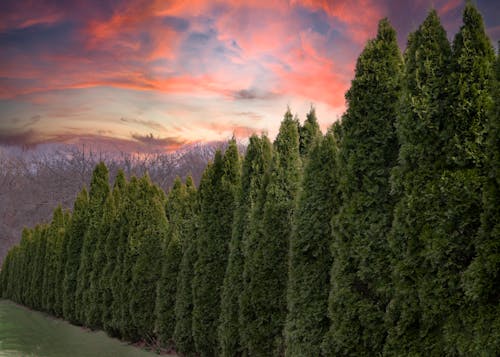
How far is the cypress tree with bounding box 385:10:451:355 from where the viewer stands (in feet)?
23.1

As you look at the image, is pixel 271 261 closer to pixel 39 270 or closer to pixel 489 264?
pixel 489 264

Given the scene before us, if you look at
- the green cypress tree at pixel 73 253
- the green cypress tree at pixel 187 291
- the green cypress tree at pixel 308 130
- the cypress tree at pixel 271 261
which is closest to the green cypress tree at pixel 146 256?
the green cypress tree at pixel 187 291

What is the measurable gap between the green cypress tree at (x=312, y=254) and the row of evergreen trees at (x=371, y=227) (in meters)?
0.02

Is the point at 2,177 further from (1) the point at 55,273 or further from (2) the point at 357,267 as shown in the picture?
(2) the point at 357,267

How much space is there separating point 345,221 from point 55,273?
24.4 m

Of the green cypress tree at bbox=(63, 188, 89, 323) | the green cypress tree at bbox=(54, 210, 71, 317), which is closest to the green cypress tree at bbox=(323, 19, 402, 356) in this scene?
the green cypress tree at bbox=(63, 188, 89, 323)

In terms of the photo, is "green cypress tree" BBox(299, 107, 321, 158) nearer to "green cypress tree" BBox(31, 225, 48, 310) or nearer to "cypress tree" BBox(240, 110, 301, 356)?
"cypress tree" BBox(240, 110, 301, 356)

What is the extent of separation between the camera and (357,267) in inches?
326

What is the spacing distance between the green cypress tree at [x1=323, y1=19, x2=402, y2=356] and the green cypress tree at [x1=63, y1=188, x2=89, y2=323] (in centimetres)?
1879

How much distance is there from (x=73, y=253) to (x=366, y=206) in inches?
828

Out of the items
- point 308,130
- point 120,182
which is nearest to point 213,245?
point 308,130

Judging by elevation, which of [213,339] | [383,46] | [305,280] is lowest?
[213,339]

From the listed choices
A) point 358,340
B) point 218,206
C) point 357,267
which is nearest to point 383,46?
point 357,267

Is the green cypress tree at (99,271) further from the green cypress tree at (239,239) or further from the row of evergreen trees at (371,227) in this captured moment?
the green cypress tree at (239,239)
